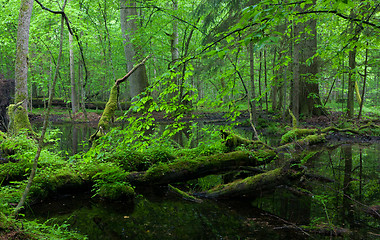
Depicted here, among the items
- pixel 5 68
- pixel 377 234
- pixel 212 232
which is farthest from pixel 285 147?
pixel 5 68

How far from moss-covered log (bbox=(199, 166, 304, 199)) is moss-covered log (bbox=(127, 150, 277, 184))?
0.70 metres

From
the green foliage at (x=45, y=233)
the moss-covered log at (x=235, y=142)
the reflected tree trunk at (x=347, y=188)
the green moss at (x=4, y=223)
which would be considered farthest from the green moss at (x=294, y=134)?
the green moss at (x=4, y=223)

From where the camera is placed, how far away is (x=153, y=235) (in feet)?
10.3

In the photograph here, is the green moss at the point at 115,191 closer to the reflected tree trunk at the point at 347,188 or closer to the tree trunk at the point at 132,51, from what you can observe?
the reflected tree trunk at the point at 347,188

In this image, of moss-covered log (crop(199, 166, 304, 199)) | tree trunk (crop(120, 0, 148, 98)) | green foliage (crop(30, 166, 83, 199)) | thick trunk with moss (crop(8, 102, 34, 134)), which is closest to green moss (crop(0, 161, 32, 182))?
green foliage (crop(30, 166, 83, 199))

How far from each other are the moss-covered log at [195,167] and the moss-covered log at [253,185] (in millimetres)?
703

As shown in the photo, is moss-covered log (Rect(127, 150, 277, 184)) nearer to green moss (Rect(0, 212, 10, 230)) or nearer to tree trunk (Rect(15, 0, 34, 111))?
green moss (Rect(0, 212, 10, 230))

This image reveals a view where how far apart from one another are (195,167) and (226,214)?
Result: 1611 mm

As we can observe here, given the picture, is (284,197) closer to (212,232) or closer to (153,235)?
(212,232)

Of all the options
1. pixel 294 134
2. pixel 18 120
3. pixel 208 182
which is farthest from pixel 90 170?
pixel 294 134

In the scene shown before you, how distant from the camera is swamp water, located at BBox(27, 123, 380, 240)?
3.14m

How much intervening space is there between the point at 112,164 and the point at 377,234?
457cm

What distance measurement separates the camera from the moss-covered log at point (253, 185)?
14.7 ft

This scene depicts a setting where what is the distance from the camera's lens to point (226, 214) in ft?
12.3
